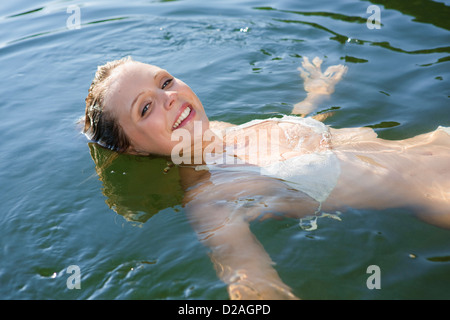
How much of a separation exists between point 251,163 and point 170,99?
2.67 feet

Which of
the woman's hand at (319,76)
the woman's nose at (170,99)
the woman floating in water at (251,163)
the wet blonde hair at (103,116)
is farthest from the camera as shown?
the woman's hand at (319,76)

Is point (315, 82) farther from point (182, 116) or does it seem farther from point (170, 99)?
point (170, 99)

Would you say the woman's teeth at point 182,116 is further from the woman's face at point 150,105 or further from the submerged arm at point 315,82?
the submerged arm at point 315,82

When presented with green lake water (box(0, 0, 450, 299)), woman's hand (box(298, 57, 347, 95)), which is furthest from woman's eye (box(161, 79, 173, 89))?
woman's hand (box(298, 57, 347, 95))

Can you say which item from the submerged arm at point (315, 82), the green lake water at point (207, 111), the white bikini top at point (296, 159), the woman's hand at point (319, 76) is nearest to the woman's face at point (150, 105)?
the white bikini top at point (296, 159)

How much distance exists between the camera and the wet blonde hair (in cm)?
352

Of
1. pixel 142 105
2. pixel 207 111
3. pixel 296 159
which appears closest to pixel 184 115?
pixel 142 105

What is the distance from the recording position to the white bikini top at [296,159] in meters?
3.18

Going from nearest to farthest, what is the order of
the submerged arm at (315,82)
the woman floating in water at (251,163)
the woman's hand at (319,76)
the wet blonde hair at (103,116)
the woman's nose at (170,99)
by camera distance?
1. the woman floating in water at (251,163)
2. the woman's nose at (170,99)
3. the wet blonde hair at (103,116)
4. the submerged arm at (315,82)
5. the woman's hand at (319,76)

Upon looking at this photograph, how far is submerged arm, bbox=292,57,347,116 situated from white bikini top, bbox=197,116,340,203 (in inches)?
34.6

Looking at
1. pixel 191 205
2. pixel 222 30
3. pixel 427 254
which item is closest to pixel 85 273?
pixel 191 205

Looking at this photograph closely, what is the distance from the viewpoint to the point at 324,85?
16.3 feet

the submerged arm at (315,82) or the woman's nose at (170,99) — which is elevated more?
the woman's nose at (170,99)

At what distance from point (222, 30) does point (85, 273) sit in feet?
15.9
